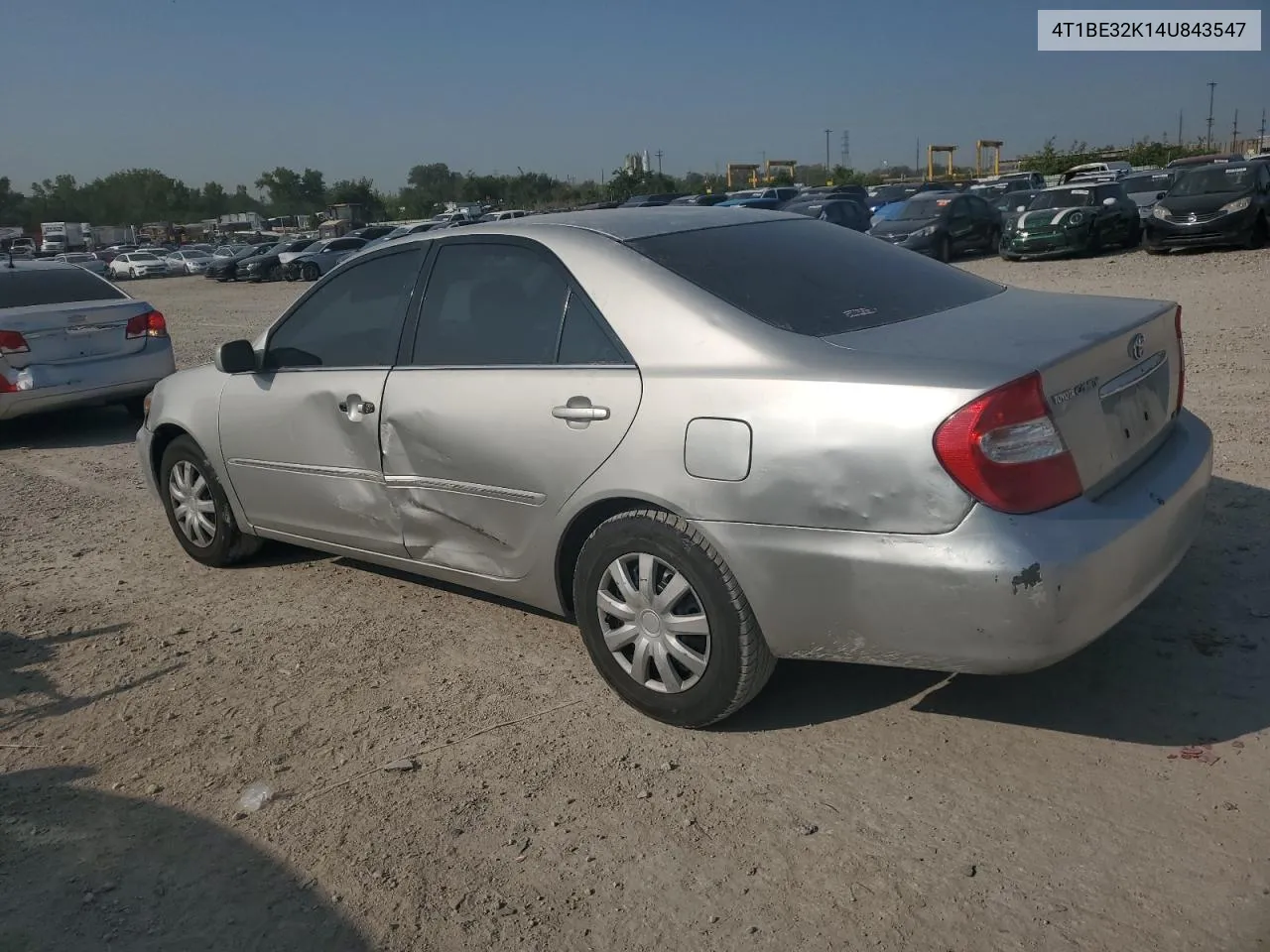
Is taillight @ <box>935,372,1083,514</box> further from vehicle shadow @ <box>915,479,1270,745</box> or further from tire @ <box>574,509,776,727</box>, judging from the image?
vehicle shadow @ <box>915,479,1270,745</box>

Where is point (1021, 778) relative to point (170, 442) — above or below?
below

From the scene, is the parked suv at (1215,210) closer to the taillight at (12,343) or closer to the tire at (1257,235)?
the tire at (1257,235)

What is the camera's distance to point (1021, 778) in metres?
3.20

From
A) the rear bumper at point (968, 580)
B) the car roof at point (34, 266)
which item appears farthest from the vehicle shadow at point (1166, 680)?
the car roof at point (34, 266)

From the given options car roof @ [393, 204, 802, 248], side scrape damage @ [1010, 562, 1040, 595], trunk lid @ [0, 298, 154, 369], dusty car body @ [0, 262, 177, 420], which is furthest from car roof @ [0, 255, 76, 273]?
side scrape damage @ [1010, 562, 1040, 595]

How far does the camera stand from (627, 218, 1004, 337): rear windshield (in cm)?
358

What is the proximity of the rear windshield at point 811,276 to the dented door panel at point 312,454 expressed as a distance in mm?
1407

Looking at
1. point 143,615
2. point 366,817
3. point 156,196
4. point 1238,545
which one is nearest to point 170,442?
point 143,615

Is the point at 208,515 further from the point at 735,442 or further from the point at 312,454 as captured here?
the point at 735,442

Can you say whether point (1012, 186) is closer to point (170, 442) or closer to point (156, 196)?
point (170, 442)

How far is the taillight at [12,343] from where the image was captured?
8641 mm

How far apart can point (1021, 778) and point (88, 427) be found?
9.27 metres

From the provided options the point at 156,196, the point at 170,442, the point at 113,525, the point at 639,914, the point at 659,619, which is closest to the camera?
the point at 639,914

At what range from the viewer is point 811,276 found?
385cm
